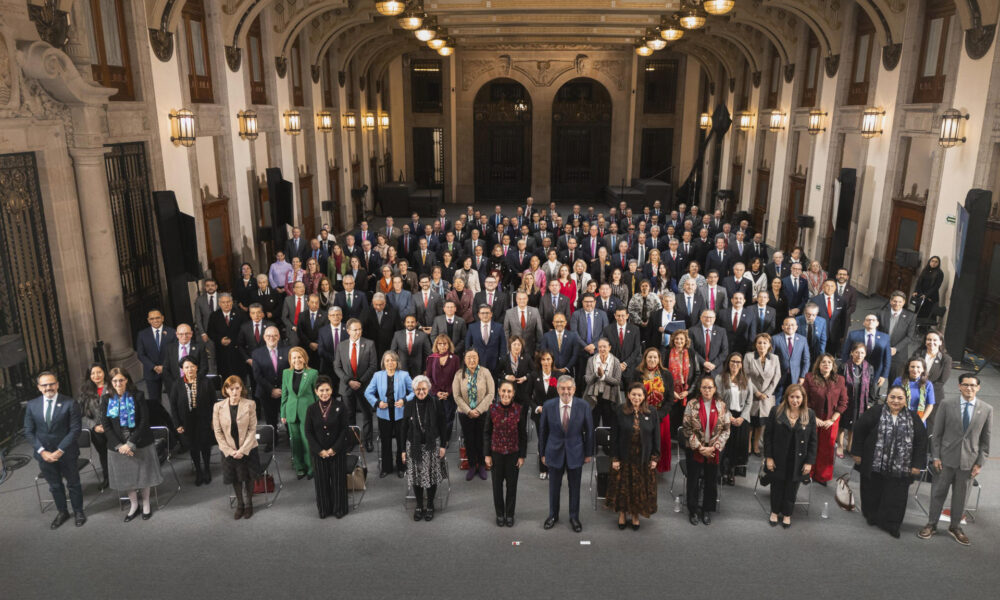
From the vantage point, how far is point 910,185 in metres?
14.0

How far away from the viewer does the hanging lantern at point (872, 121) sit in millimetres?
14367

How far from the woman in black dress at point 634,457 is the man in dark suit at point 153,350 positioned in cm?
554

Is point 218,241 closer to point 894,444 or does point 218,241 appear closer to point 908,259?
point 894,444

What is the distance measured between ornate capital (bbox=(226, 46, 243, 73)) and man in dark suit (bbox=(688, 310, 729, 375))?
37.2 feet

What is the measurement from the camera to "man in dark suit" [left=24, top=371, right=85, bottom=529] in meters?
6.56

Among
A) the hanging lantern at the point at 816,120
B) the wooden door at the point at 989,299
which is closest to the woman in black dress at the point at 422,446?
the wooden door at the point at 989,299

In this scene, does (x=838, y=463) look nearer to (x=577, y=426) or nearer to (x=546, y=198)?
(x=577, y=426)

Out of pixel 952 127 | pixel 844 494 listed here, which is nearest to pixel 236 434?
pixel 844 494

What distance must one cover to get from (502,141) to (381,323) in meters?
22.3

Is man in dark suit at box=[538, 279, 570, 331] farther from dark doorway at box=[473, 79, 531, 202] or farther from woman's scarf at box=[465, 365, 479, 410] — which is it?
dark doorway at box=[473, 79, 531, 202]

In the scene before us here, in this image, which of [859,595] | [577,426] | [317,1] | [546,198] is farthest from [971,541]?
[546,198]

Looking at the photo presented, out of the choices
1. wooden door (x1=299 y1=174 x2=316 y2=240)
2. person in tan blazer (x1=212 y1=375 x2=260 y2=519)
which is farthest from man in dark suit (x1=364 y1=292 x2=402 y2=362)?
wooden door (x1=299 y1=174 x2=316 y2=240)

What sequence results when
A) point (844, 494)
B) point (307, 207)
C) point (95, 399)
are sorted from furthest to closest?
1. point (307, 207)
2. point (844, 494)
3. point (95, 399)

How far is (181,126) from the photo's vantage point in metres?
11.8
